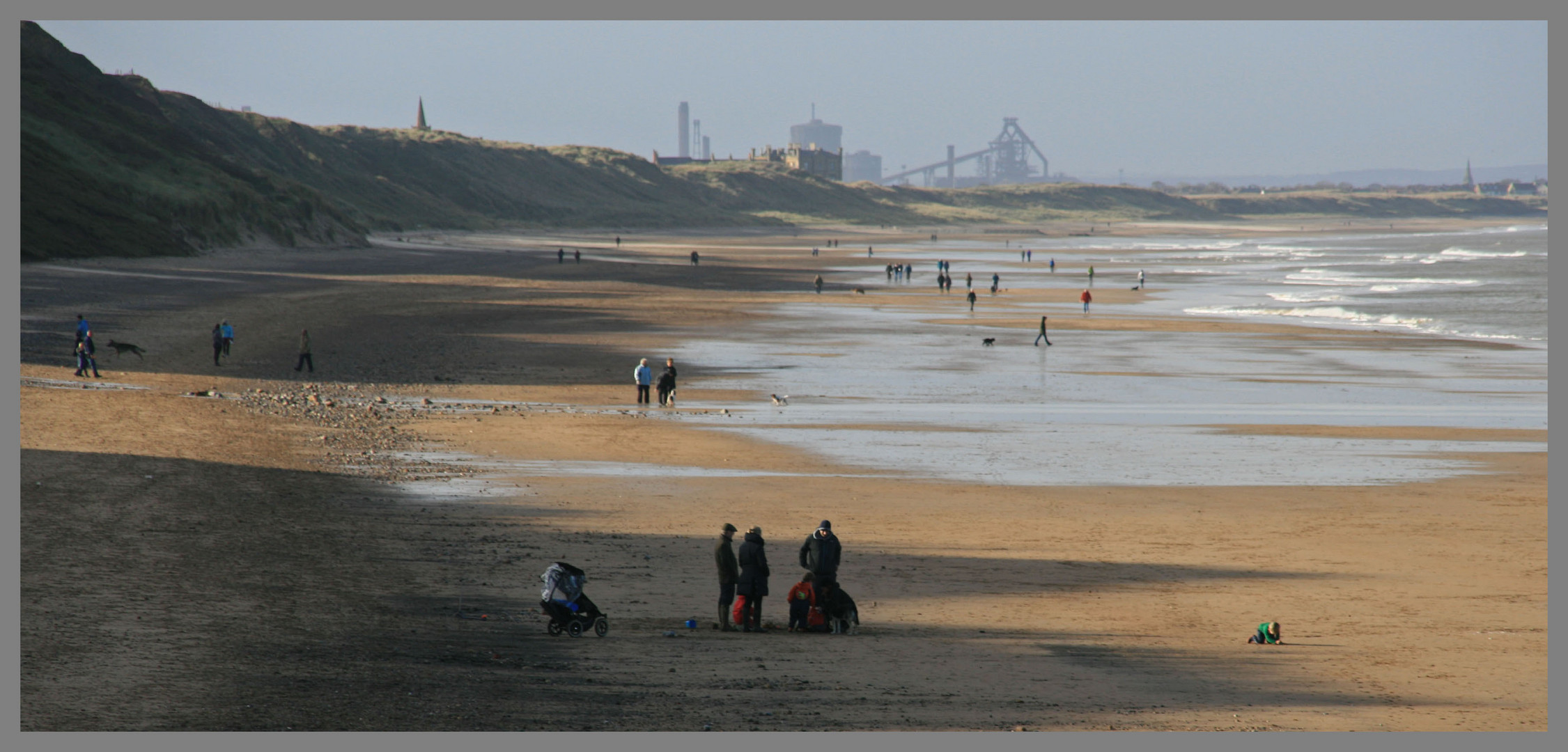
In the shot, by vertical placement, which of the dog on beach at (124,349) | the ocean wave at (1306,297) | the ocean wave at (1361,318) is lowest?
the ocean wave at (1361,318)

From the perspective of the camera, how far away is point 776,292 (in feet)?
189

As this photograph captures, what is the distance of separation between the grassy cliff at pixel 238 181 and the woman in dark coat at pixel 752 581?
157 feet

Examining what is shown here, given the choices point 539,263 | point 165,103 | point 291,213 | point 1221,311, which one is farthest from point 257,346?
point 165,103

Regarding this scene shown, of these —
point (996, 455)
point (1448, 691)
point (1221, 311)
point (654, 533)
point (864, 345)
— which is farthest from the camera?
point (1221, 311)

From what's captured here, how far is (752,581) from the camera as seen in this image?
11180 mm

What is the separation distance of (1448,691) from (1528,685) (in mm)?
778

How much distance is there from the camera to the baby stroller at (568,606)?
10.4 m

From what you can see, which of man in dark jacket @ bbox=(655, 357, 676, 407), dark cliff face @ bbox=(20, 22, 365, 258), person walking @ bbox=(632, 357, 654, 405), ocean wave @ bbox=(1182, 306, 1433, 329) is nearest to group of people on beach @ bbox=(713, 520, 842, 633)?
man in dark jacket @ bbox=(655, 357, 676, 407)

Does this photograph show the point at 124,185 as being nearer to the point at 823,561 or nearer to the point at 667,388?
the point at 667,388

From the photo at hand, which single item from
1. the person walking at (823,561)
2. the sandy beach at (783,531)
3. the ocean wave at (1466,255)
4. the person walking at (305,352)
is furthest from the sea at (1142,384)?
the ocean wave at (1466,255)

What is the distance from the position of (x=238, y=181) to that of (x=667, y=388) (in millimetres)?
63283

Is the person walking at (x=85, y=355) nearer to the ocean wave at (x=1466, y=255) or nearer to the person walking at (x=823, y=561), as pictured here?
the person walking at (x=823, y=561)

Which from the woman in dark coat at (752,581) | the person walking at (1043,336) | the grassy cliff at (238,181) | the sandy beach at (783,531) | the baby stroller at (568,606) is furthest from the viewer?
the grassy cliff at (238,181)

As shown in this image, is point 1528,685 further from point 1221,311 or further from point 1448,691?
point 1221,311
